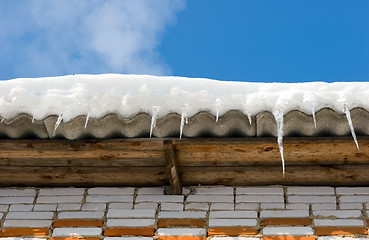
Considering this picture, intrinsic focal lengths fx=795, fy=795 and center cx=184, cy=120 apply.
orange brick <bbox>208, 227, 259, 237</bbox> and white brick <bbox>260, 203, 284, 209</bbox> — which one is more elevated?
white brick <bbox>260, 203, 284, 209</bbox>

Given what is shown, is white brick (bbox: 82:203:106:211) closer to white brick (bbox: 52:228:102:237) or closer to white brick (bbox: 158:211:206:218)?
white brick (bbox: 52:228:102:237)

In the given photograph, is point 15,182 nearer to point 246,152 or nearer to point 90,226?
point 90,226

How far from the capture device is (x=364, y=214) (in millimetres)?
4535

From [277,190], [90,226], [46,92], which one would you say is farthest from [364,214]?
[46,92]

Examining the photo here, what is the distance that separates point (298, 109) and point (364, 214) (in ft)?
2.78

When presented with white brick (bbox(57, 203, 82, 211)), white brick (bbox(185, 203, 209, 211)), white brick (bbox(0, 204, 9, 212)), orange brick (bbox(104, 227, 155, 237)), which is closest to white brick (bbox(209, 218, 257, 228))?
white brick (bbox(185, 203, 209, 211))

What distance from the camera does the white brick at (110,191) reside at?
4832 mm

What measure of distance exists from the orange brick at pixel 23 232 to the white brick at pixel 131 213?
0.39 m

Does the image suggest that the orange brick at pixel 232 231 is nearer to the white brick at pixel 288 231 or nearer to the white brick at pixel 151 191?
the white brick at pixel 288 231

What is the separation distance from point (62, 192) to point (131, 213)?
1.63ft

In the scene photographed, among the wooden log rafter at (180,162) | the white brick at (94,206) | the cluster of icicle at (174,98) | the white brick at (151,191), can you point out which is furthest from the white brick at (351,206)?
the white brick at (94,206)

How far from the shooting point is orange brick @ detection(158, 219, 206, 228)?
14.9 feet

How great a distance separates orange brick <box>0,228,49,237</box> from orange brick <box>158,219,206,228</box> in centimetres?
67

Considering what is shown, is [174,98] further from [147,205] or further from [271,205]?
[271,205]
